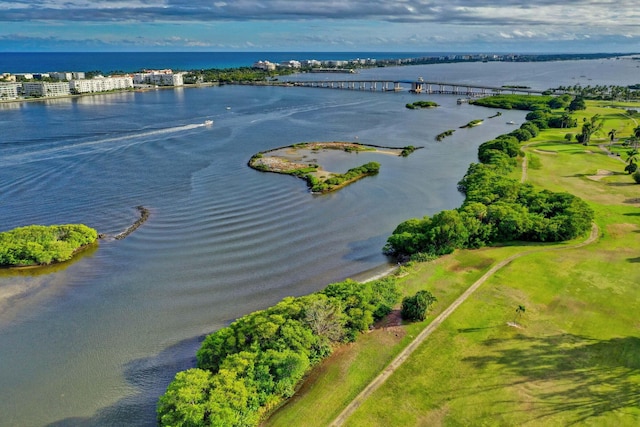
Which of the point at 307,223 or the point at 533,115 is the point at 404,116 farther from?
the point at 307,223

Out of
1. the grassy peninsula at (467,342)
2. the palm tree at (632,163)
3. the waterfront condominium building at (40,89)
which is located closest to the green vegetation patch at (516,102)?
the palm tree at (632,163)

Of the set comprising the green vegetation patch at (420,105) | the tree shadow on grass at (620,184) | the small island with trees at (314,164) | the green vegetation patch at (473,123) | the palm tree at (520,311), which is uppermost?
the green vegetation patch at (420,105)

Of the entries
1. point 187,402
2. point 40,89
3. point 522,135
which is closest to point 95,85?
point 40,89

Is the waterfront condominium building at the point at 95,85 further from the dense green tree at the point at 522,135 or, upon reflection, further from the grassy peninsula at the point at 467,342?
the grassy peninsula at the point at 467,342

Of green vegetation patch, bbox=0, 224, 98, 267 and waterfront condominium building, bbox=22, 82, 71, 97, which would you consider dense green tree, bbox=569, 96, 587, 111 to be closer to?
green vegetation patch, bbox=0, 224, 98, 267

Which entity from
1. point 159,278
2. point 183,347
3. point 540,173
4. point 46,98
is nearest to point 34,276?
point 159,278

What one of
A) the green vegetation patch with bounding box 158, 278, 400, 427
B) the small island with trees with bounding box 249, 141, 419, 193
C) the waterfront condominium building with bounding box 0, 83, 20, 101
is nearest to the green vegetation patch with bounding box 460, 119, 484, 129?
the small island with trees with bounding box 249, 141, 419, 193
